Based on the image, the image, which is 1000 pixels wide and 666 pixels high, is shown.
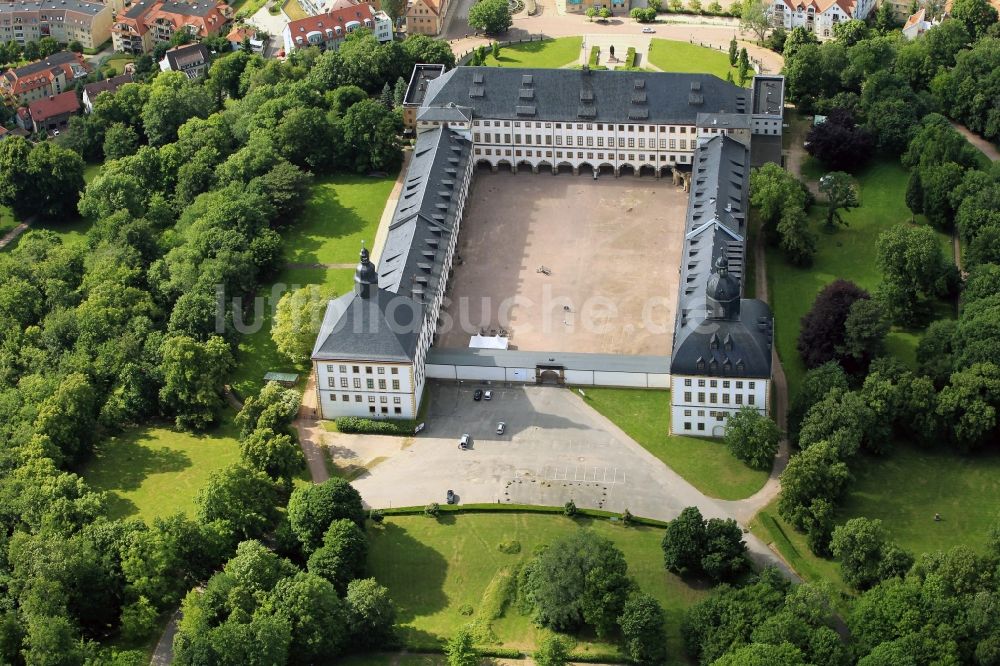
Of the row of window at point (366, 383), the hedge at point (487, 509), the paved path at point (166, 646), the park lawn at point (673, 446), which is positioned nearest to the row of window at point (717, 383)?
the park lawn at point (673, 446)

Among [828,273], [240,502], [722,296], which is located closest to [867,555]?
[722,296]

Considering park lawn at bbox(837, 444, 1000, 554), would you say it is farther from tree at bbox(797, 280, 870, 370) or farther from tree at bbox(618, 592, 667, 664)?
tree at bbox(618, 592, 667, 664)

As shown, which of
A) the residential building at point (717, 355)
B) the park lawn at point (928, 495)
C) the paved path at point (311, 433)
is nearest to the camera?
the park lawn at point (928, 495)

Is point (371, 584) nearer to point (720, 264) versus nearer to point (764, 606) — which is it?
point (764, 606)

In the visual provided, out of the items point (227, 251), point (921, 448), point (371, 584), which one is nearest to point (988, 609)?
point (921, 448)

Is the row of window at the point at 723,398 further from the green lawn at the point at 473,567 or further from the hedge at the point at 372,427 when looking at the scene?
the hedge at the point at 372,427

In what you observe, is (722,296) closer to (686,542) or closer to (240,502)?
(686,542)

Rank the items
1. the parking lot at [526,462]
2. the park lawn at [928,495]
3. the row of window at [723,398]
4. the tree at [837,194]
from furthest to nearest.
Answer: the tree at [837,194]
the row of window at [723,398]
the parking lot at [526,462]
the park lawn at [928,495]

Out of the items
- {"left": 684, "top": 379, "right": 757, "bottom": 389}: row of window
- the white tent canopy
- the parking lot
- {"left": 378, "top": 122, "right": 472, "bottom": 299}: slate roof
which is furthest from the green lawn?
{"left": 378, "top": 122, "right": 472, "bottom": 299}: slate roof

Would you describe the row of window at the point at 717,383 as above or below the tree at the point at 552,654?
above
